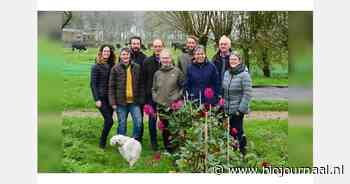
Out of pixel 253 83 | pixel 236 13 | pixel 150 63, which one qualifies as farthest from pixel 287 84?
pixel 150 63

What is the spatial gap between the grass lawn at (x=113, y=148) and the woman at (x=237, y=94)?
0.42ft

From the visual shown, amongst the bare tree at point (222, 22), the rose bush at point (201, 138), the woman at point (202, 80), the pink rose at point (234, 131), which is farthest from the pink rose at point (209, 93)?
the bare tree at point (222, 22)

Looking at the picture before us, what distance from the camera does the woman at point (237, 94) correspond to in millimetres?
7988

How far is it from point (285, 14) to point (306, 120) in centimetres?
126

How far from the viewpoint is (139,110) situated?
8.12 meters

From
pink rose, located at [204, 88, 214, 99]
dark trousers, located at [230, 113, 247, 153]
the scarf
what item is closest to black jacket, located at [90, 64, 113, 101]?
pink rose, located at [204, 88, 214, 99]

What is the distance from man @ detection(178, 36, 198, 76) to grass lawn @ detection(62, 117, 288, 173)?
0.84m

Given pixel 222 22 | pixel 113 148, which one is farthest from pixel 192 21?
pixel 113 148

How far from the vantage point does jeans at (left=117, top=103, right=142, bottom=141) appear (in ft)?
26.6

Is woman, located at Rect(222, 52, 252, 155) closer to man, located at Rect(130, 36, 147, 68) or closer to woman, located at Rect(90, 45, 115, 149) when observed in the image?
man, located at Rect(130, 36, 147, 68)

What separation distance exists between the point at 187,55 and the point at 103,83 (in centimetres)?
103

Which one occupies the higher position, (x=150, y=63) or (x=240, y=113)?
(x=150, y=63)
